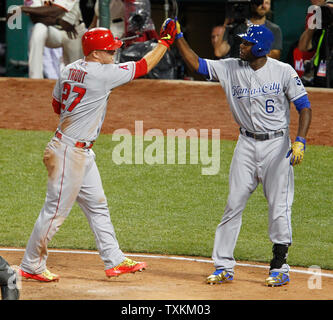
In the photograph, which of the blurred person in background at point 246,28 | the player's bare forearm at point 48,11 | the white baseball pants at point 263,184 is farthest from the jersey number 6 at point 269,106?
the player's bare forearm at point 48,11

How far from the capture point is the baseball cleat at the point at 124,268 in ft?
23.4

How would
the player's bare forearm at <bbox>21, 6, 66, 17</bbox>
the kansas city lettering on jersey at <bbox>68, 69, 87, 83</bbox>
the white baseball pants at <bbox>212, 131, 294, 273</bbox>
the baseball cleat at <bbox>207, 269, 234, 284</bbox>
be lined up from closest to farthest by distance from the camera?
the kansas city lettering on jersey at <bbox>68, 69, 87, 83</bbox> < the white baseball pants at <bbox>212, 131, 294, 273</bbox> < the baseball cleat at <bbox>207, 269, 234, 284</bbox> < the player's bare forearm at <bbox>21, 6, 66, 17</bbox>

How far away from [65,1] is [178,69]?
2.34m

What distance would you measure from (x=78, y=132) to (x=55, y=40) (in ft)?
25.4

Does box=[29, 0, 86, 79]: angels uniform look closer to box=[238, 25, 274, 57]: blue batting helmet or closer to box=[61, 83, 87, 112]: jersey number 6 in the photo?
box=[61, 83, 87, 112]: jersey number 6

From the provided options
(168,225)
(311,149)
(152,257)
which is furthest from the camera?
(311,149)

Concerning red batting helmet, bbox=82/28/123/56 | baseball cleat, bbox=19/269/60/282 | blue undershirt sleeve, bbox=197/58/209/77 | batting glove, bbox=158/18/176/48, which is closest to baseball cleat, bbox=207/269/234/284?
baseball cleat, bbox=19/269/60/282

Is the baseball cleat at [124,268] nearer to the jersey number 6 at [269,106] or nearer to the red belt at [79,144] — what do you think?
the red belt at [79,144]

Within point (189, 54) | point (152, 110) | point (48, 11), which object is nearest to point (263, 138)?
point (189, 54)

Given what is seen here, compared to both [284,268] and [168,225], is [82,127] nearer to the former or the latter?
[284,268]

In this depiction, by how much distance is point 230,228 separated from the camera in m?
7.08

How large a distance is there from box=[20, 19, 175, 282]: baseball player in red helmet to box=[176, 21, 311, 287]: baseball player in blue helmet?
0.75 metres

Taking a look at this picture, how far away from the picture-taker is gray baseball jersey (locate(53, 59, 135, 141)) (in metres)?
6.87

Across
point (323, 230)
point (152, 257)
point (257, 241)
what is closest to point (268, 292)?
point (152, 257)
